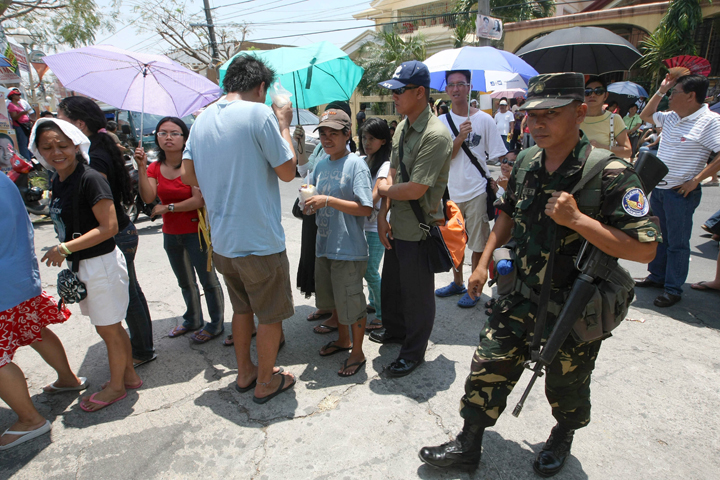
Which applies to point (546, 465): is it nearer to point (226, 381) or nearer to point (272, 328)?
point (272, 328)

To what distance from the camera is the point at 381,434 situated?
2424 mm

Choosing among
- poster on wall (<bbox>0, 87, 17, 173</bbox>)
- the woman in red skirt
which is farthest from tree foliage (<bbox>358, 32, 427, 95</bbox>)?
the woman in red skirt

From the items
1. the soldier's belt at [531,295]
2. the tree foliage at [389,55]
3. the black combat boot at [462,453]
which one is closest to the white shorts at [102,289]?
the black combat boot at [462,453]

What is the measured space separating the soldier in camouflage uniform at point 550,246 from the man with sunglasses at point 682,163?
2561mm

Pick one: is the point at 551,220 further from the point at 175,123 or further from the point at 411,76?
the point at 175,123

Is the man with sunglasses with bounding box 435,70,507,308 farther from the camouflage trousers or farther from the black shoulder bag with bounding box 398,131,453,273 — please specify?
the camouflage trousers

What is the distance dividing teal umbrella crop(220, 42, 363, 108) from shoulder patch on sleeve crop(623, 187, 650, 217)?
2662 millimetres

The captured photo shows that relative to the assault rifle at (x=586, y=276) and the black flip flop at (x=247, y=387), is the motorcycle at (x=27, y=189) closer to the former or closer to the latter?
the black flip flop at (x=247, y=387)

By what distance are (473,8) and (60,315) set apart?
69.3 feet

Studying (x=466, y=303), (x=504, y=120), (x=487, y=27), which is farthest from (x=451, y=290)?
(x=504, y=120)

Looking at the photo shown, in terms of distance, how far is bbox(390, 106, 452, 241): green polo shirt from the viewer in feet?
8.67

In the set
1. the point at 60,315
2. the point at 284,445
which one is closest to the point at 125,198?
the point at 60,315

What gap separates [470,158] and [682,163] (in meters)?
1.85

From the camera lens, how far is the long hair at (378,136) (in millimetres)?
3291
